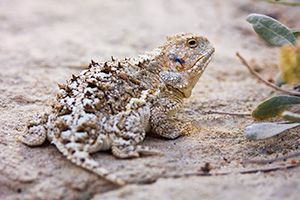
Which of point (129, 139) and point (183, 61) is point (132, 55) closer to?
point (183, 61)

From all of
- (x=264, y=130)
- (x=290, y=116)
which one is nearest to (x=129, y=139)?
(x=264, y=130)

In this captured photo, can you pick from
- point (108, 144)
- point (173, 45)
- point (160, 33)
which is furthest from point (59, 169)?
point (160, 33)

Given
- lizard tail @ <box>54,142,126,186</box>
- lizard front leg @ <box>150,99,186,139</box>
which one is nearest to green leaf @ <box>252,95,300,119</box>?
lizard front leg @ <box>150,99,186,139</box>

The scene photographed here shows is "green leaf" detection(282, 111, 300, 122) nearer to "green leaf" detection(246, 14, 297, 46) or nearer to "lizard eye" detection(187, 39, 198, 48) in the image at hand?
"green leaf" detection(246, 14, 297, 46)

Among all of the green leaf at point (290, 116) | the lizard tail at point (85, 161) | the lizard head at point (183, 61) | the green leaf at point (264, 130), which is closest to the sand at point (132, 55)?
the lizard tail at point (85, 161)

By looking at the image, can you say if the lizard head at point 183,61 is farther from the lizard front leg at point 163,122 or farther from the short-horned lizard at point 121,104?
the lizard front leg at point 163,122

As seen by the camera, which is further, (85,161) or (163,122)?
(163,122)
